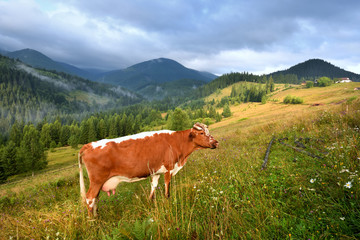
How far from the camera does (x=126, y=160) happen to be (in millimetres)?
4629

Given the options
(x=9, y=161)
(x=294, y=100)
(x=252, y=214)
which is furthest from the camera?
(x=294, y=100)

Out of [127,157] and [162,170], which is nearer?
[127,157]

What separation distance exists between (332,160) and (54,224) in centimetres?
667

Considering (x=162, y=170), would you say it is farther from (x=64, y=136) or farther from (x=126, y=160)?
(x=64, y=136)

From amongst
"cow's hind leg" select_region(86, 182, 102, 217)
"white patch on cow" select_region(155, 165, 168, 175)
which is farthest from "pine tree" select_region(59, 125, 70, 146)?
"white patch on cow" select_region(155, 165, 168, 175)

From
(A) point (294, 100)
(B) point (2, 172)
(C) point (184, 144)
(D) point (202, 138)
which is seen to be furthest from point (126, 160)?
(A) point (294, 100)

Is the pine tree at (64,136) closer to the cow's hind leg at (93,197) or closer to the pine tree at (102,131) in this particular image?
the pine tree at (102,131)

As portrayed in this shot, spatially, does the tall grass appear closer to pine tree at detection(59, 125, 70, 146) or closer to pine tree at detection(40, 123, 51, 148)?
pine tree at detection(40, 123, 51, 148)

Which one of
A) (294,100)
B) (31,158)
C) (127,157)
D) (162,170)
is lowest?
(31,158)

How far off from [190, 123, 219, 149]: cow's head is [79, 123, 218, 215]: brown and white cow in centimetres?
7

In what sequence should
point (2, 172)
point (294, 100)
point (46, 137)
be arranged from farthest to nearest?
point (294, 100) < point (46, 137) < point (2, 172)

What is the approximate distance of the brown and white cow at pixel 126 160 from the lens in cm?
446

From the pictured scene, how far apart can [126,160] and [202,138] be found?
2.75m

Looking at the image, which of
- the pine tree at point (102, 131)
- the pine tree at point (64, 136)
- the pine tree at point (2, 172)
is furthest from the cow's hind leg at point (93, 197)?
the pine tree at point (64, 136)
